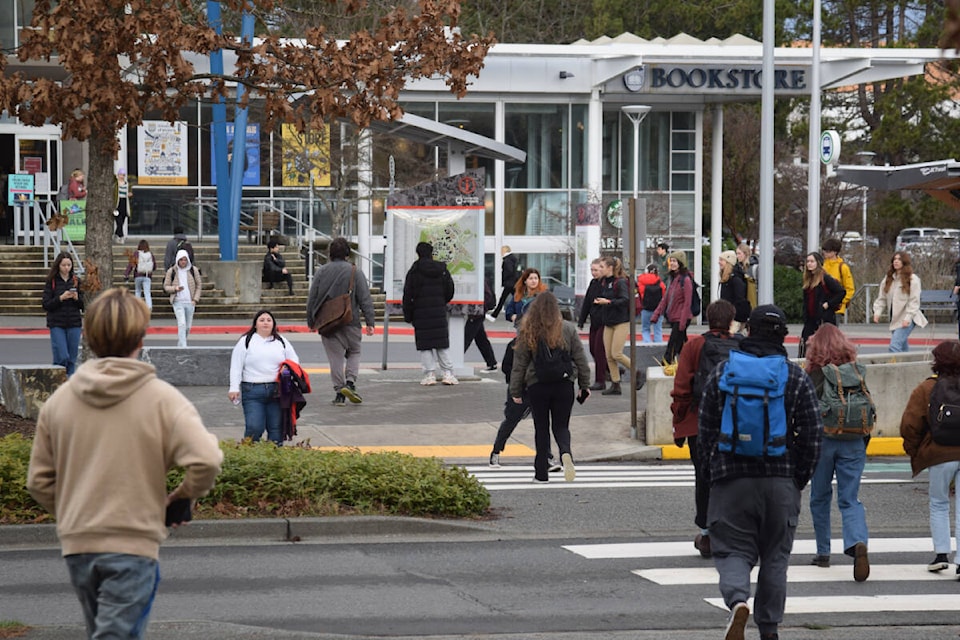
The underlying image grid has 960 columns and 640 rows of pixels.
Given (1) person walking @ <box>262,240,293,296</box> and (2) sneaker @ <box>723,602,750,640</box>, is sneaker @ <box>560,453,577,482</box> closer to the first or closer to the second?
(2) sneaker @ <box>723,602,750,640</box>

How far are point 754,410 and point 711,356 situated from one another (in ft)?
8.10

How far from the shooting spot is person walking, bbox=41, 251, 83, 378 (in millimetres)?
18422

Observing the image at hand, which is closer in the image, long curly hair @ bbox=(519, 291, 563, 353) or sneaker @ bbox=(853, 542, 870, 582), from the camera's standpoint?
sneaker @ bbox=(853, 542, 870, 582)

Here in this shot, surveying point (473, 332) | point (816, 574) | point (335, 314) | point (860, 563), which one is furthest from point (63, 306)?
point (860, 563)

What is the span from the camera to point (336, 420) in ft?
54.6

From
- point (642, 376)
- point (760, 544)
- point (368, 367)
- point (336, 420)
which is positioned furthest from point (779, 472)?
point (368, 367)

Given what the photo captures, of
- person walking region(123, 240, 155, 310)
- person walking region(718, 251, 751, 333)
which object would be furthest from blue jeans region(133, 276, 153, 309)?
person walking region(718, 251, 751, 333)

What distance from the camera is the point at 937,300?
33281 millimetres

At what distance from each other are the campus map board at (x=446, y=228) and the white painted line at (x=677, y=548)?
10261mm

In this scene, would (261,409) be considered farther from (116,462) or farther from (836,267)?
(836,267)

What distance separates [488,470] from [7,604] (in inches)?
253

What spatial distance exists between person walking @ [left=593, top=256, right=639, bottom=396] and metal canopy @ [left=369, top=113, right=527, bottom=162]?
10.3 feet

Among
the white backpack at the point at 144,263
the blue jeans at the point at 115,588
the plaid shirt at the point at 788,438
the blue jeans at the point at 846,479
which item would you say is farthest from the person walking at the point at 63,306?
the blue jeans at the point at 115,588

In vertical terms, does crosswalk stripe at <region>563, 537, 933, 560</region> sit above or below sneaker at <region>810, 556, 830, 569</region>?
below
